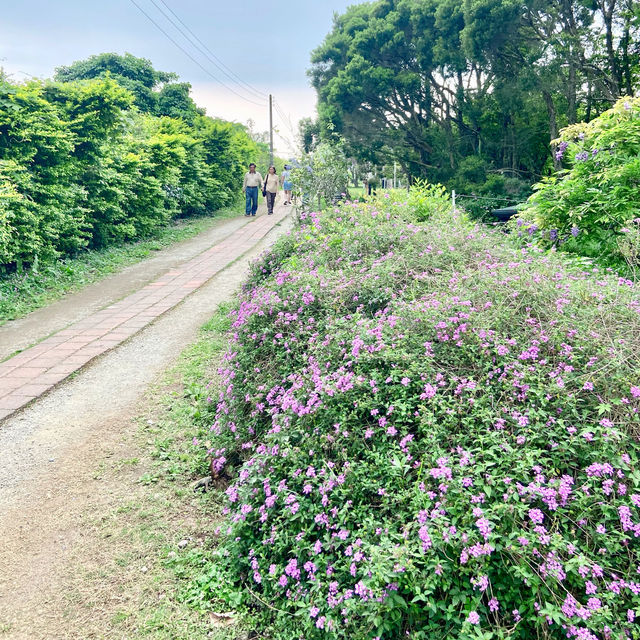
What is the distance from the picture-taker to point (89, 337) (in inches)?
216

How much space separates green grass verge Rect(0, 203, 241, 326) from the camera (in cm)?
656

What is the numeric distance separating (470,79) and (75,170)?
15.4 m

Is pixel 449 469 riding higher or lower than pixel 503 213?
lower

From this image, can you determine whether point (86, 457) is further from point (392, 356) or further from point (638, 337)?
point (638, 337)

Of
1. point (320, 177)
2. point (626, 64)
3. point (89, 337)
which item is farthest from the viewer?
point (626, 64)

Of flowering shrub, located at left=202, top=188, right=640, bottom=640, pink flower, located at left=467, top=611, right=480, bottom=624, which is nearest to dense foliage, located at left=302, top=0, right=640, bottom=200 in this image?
flowering shrub, located at left=202, top=188, right=640, bottom=640

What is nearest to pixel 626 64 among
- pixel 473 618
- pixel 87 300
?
pixel 87 300

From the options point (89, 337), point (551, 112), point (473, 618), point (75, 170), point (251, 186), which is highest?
point (551, 112)

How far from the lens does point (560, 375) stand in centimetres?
215

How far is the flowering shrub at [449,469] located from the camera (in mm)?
1674

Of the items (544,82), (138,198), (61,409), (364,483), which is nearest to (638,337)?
(364,483)

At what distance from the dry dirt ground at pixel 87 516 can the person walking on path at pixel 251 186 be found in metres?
11.1

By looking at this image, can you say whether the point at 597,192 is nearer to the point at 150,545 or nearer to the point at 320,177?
the point at 150,545

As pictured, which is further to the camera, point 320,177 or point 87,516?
point 320,177
